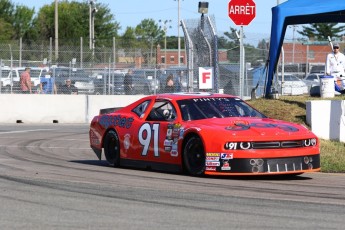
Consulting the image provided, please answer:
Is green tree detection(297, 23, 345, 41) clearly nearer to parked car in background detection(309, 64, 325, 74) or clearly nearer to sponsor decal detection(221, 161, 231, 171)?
parked car in background detection(309, 64, 325, 74)

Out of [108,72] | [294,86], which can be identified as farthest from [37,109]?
[294,86]

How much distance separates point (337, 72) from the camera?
21.3 m

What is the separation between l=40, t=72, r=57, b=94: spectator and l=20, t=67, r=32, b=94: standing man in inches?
21.4

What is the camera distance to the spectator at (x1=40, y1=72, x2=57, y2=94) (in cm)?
3034

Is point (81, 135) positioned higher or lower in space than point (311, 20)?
lower

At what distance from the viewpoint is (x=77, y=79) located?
102 ft

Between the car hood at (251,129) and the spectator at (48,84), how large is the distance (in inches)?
733

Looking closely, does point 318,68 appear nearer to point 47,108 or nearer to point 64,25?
point 47,108

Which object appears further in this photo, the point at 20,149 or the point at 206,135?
the point at 20,149

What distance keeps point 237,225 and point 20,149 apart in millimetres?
10050

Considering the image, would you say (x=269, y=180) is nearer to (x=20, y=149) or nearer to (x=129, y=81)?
(x=20, y=149)

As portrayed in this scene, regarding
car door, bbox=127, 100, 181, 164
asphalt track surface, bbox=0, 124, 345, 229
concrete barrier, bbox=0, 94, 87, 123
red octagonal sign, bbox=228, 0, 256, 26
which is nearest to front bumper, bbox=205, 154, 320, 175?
asphalt track surface, bbox=0, 124, 345, 229

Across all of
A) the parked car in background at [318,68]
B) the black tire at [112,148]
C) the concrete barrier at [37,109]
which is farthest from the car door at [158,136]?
the parked car in background at [318,68]

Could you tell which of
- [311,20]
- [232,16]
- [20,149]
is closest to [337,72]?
[311,20]
